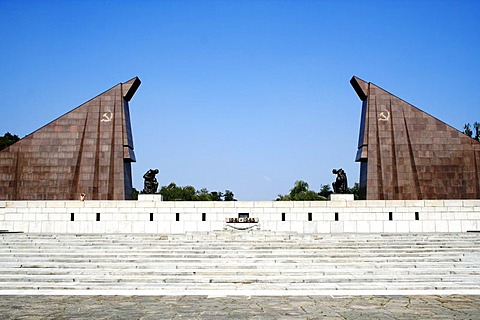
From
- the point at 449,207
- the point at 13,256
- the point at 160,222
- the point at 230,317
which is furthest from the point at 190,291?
the point at 449,207

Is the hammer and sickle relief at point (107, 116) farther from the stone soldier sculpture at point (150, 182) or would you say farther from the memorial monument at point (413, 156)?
the memorial monument at point (413, 156)

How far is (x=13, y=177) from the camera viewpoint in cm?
2352

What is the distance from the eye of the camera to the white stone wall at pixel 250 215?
803 inches

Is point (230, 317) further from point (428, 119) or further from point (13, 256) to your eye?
point (428, 119)

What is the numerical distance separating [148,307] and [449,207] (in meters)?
16.1

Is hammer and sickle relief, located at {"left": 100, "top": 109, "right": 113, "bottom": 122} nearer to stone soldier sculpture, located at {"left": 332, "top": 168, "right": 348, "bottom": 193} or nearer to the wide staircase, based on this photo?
the wide staircase

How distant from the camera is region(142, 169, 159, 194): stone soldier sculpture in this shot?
22469 millimetres

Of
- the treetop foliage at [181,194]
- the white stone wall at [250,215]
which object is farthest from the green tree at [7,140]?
the white stone wall at [250,215]

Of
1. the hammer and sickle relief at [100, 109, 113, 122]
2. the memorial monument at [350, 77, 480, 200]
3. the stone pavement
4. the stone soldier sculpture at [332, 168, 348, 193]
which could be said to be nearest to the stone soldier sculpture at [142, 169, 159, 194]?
the hammer and sickle relief at [100, 109, 113, 122]

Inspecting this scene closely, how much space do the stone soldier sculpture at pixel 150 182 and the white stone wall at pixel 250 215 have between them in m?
1.73

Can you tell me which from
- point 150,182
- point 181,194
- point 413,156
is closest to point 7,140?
point 181,194

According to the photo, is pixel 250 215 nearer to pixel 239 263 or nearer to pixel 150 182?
pixel 150 182

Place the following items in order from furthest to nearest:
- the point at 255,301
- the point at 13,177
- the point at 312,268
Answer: the point at 13,177
the point at 312,268
the point at 255,301

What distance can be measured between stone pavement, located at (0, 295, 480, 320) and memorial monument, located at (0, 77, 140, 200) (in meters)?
14.8
